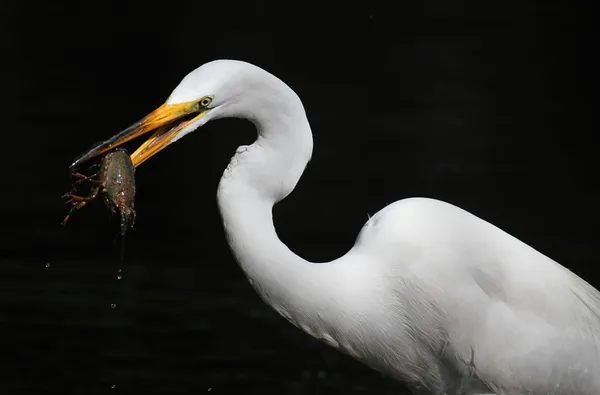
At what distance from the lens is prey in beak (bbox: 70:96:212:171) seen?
4.35m

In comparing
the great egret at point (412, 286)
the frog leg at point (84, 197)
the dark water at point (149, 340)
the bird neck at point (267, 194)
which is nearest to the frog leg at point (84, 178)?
the frog leg at point (84, 197)

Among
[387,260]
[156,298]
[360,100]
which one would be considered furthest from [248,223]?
[360,100]

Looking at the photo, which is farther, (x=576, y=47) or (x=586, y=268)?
(x=576, y=47)

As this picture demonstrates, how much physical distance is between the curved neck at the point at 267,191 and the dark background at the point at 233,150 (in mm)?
1833

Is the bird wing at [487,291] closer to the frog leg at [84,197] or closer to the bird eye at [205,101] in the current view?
the bird eye at [205,101]

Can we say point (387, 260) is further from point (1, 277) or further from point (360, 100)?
point (360, 100)

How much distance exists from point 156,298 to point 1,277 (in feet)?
3.22

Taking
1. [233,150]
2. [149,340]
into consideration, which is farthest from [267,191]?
[233,150]

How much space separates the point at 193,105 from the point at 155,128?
15 centimetres

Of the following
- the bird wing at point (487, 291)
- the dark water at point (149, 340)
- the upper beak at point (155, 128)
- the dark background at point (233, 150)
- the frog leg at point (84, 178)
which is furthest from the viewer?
the dark background at point (233, 150)

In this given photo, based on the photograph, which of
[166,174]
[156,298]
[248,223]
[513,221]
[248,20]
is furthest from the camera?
[248,20]

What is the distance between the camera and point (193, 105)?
4.37 m

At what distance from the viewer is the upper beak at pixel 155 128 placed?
435 cm

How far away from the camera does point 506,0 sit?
18531 mm
